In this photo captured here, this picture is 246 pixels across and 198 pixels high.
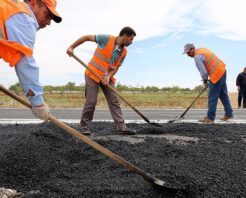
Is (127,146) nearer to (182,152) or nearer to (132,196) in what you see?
(182,152)

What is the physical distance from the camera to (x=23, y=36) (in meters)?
3.05

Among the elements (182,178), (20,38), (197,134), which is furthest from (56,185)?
(197,134)

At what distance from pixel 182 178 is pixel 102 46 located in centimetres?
351

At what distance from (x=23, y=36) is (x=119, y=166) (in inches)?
89.3

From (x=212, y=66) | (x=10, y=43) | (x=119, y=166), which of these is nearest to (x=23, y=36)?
(x=10, y=43)

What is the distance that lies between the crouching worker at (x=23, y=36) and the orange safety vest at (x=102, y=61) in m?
3.70

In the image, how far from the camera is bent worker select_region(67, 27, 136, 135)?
7.01 meters

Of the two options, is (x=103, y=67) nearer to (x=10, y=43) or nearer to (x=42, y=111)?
(x=42, y=111)

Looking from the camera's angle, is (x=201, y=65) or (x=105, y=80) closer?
(x=105, y=80)

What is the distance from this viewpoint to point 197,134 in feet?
24.8

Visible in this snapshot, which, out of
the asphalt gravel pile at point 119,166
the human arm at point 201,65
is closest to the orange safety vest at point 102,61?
the asphalt gravel pile at point 119,166

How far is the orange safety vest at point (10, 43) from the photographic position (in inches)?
119

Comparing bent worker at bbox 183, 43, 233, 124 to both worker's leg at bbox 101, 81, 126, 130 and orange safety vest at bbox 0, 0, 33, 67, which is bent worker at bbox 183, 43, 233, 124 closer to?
worker's leg at bbox 101, 81, 126, 130

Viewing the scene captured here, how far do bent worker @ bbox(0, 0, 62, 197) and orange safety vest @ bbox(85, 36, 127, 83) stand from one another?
146 inches
